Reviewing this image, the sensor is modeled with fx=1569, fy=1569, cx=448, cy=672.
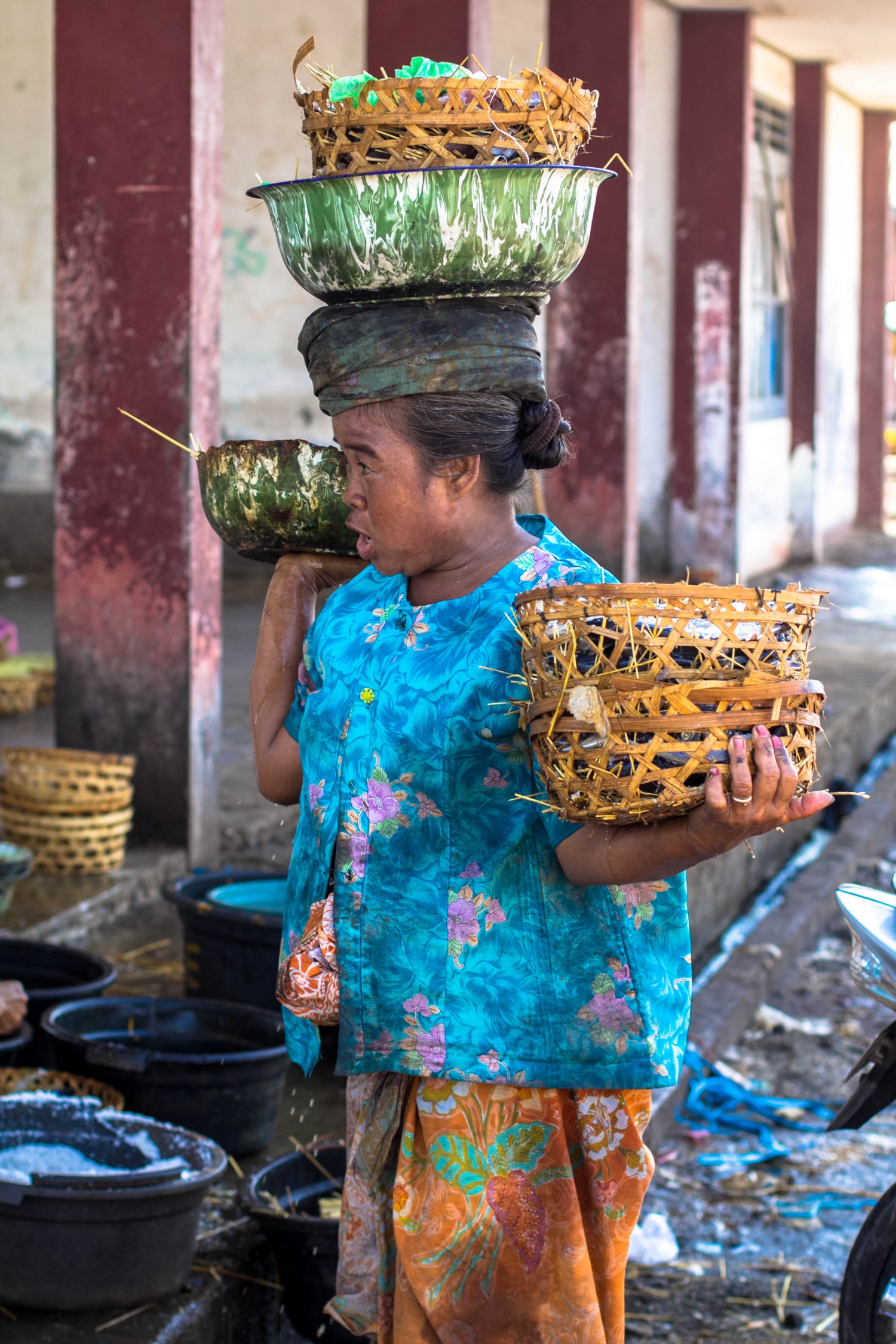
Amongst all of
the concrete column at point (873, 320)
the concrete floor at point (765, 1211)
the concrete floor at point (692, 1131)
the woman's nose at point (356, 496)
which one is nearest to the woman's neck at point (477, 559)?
the woman's nose at point (356, 496)

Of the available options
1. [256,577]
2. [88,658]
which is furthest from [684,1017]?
[256,577]

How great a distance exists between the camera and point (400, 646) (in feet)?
6.65

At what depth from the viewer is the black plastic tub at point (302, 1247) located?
286 cm

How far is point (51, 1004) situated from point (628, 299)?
6030mm

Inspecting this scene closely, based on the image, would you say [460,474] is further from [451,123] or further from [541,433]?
[451,123]

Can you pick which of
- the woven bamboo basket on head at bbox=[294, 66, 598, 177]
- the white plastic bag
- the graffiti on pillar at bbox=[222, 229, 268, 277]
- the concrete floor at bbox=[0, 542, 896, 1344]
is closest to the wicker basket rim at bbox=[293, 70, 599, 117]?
the woven bamboo basket on head at bbox=[294, 66, 598, 177]

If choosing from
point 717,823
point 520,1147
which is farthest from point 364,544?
point 520,1147

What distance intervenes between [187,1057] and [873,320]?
52.7ft

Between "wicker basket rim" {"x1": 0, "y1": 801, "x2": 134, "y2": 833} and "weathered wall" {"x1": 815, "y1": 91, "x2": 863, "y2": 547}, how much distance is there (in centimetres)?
1056

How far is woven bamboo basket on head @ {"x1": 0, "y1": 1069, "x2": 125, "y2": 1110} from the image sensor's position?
3248 mm

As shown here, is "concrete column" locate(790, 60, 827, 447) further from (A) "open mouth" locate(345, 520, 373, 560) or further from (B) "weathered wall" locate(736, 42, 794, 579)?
(A) "open mouth" locate(345, 520, 373, 560)

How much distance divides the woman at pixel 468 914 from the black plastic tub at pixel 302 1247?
2.77 ft

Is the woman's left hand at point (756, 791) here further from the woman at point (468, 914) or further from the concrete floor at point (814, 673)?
the concrete floor at point (814, 673)

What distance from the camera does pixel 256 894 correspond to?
4188 millimetres
